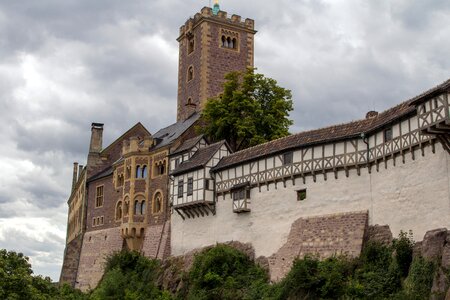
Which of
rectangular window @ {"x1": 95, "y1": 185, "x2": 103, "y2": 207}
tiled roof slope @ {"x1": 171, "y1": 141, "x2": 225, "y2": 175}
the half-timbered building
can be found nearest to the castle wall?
rectangular window @ {"x1": 95, "y1": 185, "x2": 103, "y2": 207}

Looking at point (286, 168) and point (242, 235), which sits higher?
point (286, 168)

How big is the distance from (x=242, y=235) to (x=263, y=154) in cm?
500

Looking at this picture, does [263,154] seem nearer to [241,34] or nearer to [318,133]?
[318,133]

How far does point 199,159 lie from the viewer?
1689 inches

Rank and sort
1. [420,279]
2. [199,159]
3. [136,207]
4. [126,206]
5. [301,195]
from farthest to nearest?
[126,206] < [136,207] < [199,159] < [301,195] < [420,279]

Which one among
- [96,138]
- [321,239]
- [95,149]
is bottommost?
[321,239]

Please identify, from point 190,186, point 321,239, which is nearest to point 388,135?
point 321,239

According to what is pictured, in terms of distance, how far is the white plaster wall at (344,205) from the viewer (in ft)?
88.4

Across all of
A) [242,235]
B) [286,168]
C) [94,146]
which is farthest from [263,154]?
[94,146]

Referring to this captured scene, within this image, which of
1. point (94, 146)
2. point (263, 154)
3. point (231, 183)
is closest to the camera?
point (263, 154)

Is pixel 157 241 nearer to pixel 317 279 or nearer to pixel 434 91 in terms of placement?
pixel 317 279

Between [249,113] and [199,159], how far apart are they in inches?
231

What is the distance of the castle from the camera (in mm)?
28034

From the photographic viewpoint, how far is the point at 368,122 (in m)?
32.2
